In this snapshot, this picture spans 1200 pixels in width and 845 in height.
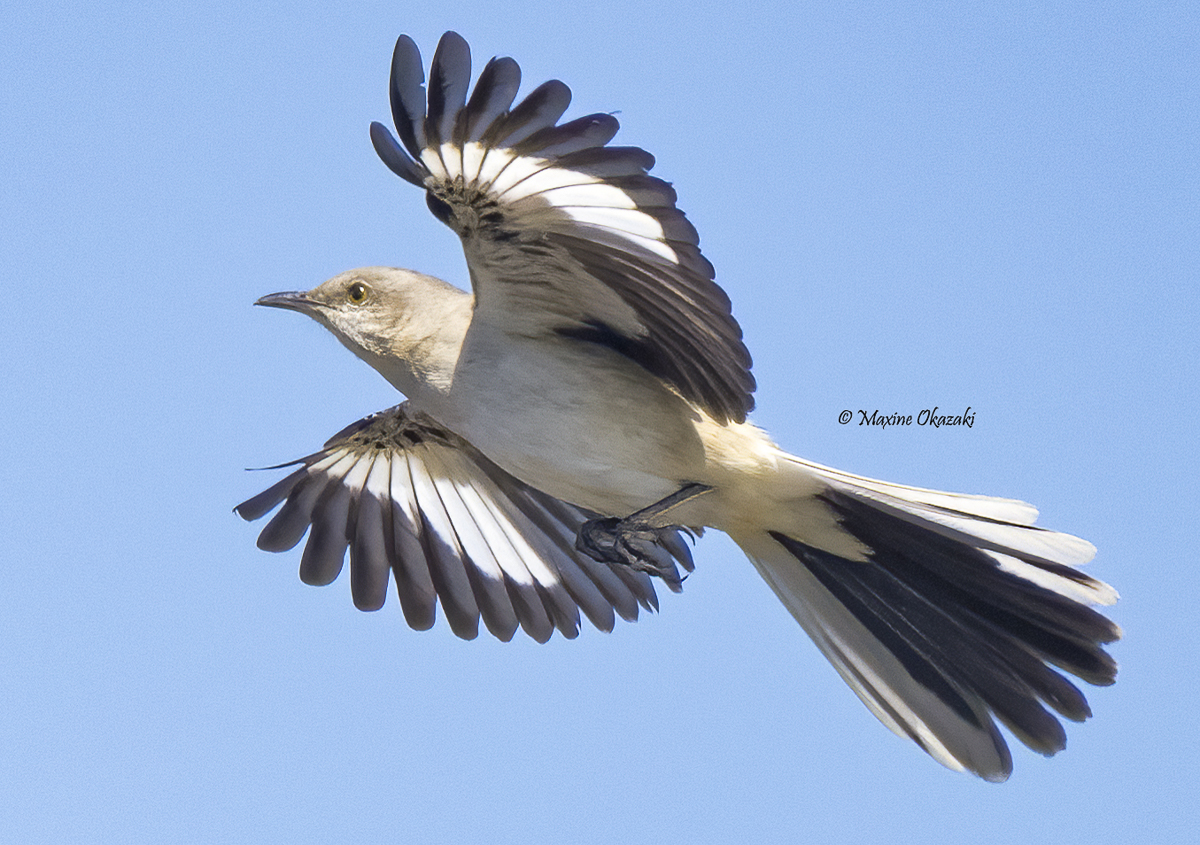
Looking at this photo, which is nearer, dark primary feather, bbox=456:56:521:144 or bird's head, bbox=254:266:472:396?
dark primary feather, bbox=456:56:521:144

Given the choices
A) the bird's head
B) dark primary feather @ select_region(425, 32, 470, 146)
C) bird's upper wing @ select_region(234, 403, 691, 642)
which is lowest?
bird's upper wing @ select_region(234, 403, 691, 642)

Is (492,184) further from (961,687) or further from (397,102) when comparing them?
(961,687)

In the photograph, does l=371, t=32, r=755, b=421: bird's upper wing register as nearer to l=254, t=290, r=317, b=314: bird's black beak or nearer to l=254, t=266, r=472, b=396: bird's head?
l=254, t=266, r=472, b=396: bird's head

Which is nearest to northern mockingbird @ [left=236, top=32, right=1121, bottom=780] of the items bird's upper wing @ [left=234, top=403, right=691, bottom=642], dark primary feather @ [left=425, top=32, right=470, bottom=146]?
dark primary feather @ [left=425, top=32, right=470, bottom=146]

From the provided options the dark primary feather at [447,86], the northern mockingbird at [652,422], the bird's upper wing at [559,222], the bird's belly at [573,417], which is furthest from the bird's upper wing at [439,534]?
the dark primary feather at [447,86]

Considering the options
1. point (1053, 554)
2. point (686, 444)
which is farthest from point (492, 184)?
point (1053, 554)

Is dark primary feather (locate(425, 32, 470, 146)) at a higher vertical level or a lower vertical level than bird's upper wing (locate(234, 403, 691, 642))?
higher
